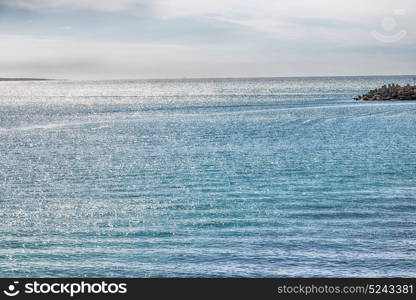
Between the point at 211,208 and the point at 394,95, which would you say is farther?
the point at 394,95

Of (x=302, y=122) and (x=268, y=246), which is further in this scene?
(x=302, y=122)

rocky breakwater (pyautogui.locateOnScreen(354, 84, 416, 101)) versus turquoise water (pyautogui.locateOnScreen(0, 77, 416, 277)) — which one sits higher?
rocky breakwater (pyautogui.locateOnScreen(354, 84, 416, 101))

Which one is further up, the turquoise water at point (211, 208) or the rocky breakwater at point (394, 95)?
the rocky breakwater at point (394, 95)

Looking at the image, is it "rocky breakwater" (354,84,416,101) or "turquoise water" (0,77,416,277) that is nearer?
"turquoise water" (0,77,416,277)

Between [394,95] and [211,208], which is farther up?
[394,95]

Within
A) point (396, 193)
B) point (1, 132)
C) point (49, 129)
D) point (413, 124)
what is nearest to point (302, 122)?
point (413, 124)

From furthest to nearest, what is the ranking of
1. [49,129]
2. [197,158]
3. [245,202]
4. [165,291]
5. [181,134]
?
[49,129]
[181,134]
[197,158]
[245,202]
[165,291]

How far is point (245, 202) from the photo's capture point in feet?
99.0

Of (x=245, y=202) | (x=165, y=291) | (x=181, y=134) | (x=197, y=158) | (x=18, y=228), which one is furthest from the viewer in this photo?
(x=181, y=134)

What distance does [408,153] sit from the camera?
1812 inches

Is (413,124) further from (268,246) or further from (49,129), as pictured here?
(268,246)

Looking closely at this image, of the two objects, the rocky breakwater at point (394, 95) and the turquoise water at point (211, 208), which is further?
the rocky breakwater at point (394, 95)

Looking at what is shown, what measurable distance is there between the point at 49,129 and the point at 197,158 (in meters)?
36.1

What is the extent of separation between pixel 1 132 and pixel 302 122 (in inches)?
1461
